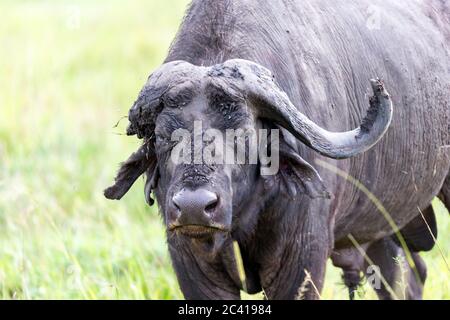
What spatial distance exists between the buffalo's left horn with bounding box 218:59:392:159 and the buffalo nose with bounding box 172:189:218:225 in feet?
2.01

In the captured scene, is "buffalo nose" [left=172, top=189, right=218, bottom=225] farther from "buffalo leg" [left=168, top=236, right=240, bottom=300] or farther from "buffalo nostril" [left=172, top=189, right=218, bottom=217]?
"buffalo leg" [left=168, top=236, right=240, bottom=300]

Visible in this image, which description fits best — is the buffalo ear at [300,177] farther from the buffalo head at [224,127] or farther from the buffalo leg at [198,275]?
the buffalo leg at [198,275]

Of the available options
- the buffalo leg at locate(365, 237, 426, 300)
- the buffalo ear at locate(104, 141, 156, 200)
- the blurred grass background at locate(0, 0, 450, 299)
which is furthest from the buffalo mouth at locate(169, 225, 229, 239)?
the buffalo leg at locate(365, 237, 426, 300)

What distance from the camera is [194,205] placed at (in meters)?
5.11

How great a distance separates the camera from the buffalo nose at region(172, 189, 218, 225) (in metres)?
5.12

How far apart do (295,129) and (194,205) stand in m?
0.72

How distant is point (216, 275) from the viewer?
20.6ft

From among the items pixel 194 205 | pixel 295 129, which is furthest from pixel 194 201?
pixel 295 129

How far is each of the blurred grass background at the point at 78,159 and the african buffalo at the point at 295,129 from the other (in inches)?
39.3

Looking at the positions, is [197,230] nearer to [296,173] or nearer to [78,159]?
[296,173]

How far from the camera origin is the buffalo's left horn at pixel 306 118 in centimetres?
545
